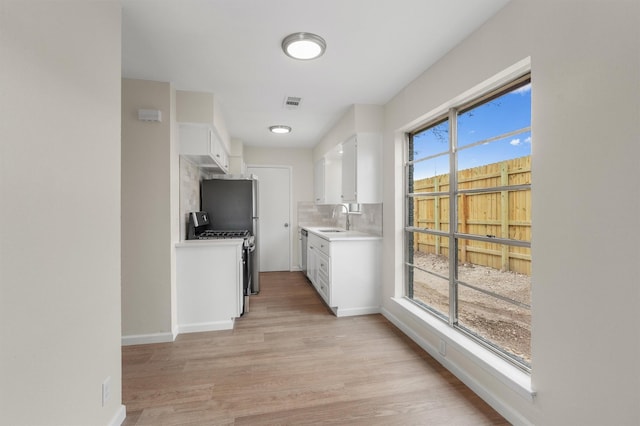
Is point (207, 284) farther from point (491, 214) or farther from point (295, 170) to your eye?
point (295, 170)

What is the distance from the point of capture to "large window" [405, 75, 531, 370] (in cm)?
182

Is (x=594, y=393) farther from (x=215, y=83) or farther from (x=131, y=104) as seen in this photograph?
(x=131, y=104)

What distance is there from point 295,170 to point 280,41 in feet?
12.4

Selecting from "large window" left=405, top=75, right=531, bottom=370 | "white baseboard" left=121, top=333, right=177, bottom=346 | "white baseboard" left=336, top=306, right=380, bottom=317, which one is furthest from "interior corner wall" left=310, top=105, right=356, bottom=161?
"white baseboard" left=121, top=333, right=177, bottom=346

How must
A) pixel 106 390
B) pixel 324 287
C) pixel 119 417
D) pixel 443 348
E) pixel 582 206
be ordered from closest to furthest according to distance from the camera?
pixel 582 206 < pixel 106 390 < pixel 119 417 < pixel 443 348 < pixel 324 287

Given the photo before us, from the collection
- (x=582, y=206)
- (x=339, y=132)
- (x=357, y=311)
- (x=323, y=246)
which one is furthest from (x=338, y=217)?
(x=582, y=206)

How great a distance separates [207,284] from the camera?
2996mm

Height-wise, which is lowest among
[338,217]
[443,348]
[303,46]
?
[443,348]

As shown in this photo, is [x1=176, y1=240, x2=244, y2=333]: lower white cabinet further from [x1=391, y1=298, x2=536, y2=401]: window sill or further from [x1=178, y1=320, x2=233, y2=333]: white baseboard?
[x1=391, y1=298, x2=536, y2=401]: window sill

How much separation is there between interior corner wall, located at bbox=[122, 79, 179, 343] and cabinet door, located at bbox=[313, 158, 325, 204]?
275 cm

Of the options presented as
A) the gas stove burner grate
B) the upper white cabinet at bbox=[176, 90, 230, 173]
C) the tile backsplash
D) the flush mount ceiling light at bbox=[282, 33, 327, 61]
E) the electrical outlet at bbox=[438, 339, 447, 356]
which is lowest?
the electrical outlet at bbox=[438, 339, 447, 356]

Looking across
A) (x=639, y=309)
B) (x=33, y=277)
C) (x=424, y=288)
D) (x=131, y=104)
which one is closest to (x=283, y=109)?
(x=131, y=104)

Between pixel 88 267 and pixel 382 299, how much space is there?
2.89 meters

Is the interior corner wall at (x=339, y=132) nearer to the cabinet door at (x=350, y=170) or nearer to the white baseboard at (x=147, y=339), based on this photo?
the cabinet door at (x=350, y=170)
